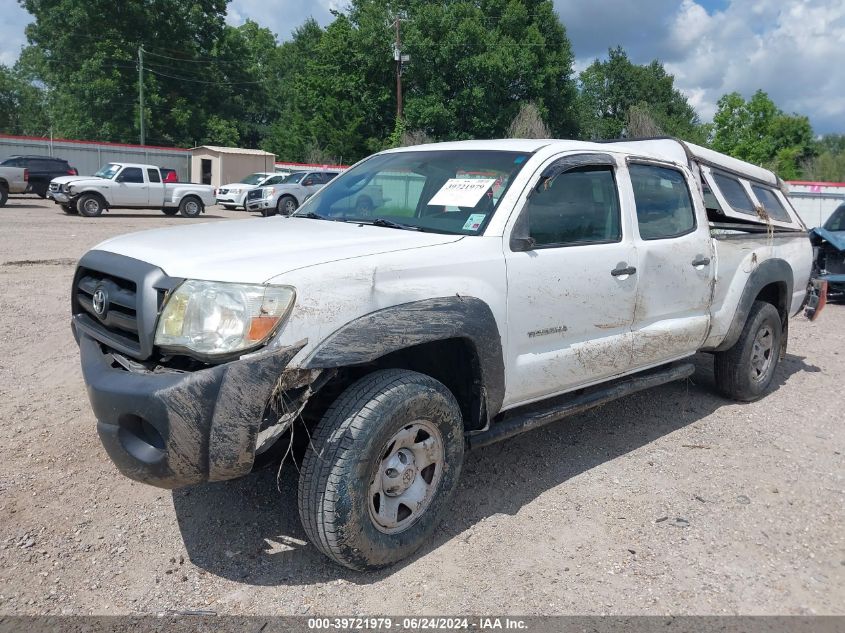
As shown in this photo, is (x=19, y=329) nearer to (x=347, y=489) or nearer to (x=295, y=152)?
(x=347, y=489)

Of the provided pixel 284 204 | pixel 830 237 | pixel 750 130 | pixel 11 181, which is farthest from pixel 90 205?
pixel 750 130

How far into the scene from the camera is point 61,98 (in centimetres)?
5072

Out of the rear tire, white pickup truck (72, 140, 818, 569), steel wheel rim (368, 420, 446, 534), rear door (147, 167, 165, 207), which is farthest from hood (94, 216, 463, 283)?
rear door (147, 167, 165, 207)

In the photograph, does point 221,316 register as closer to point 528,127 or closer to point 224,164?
point 528,127

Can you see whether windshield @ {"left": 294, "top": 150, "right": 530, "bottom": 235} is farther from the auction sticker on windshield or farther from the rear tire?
the rear tire

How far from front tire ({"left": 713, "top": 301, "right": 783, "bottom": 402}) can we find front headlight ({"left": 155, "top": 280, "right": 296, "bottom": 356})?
399cm

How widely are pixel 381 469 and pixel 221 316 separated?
957mm

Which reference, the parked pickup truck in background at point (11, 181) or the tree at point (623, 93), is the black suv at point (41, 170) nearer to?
the parked pickup truck in background at point (11, 181)

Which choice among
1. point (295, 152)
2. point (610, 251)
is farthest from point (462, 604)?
point (295, 152)

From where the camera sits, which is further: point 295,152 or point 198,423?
point 295,152

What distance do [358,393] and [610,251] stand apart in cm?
184

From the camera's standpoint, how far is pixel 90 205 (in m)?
21.7

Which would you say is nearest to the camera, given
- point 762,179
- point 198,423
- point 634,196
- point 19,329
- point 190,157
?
point 198,423

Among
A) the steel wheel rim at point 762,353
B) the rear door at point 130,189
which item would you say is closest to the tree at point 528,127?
the rear door at point 130,189
